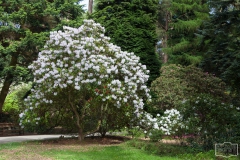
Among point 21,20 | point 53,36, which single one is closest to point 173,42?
point 21,20

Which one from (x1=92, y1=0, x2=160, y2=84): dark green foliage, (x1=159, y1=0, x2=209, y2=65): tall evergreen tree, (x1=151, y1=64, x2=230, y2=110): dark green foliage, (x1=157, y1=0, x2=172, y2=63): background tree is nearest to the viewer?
(x1=151, y1=64, x2=230, y2=110): dark green foliage

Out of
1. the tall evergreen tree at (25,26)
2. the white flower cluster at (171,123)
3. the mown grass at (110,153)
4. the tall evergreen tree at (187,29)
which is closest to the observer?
the mown grass at (110,153)

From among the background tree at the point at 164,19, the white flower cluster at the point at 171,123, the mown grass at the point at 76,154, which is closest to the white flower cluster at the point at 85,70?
the white flower cluster at the point at 171,123

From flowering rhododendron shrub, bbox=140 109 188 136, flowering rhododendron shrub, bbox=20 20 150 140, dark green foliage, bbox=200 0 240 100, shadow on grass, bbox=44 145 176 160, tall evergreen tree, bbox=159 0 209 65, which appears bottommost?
shadow on grass, bbox=44 145 176 160

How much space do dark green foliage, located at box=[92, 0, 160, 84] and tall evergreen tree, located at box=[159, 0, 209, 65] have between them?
21.2 ft

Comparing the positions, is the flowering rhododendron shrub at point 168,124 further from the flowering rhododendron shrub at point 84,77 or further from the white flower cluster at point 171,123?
the flowering rhododendron shrub at point 84,77

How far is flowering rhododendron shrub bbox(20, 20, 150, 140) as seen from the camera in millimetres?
9422

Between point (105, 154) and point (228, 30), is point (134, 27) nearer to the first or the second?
point (228, 30)

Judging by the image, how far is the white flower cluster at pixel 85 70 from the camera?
938 centimetres

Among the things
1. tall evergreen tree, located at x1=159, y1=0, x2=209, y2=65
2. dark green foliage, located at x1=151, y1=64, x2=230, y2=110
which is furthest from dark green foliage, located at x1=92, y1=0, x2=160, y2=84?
tall evergreen tree, located at x1=159, y1=0, x2=209, y2=65

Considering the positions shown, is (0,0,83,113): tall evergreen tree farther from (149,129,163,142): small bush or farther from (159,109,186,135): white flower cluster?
(159,109,186,135): white flower cluster

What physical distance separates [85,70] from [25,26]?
21.0 ft

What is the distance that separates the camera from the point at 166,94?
14.4 meters

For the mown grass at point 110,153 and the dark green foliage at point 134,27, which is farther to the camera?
the dark green foliage at point 134,27
